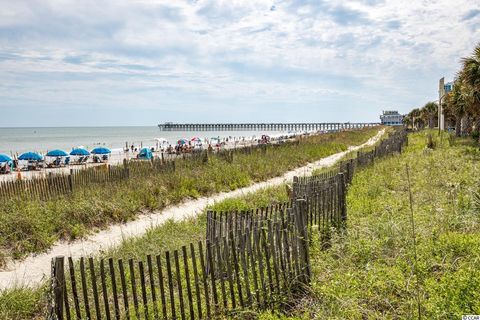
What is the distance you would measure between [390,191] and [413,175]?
278 cm

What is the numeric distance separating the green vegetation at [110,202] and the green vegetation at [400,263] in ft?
21.1

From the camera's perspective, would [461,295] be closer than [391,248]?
Yes

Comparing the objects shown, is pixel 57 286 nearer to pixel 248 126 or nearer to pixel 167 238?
pixel 167 238

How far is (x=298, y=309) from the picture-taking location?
464 centimetres

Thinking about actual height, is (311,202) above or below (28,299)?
above

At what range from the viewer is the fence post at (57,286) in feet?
12.4

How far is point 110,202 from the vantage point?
438 inches

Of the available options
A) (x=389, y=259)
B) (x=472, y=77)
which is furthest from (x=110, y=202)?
(x=472, y=77)

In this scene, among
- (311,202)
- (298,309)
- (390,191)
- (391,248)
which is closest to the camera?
(298,309)

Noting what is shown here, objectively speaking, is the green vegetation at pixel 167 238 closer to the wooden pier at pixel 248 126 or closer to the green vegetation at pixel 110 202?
the green vegetation at pixel 110 202

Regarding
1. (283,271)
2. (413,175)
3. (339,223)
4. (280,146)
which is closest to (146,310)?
(283,271)

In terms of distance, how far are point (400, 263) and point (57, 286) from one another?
4.35 metres

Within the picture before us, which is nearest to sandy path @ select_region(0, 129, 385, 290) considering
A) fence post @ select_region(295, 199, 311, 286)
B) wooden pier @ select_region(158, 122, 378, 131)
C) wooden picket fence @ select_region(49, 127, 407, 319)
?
wooden picket fence @ select_region(49, 127, 407, 319)

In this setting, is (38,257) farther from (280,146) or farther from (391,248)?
(280,146)
